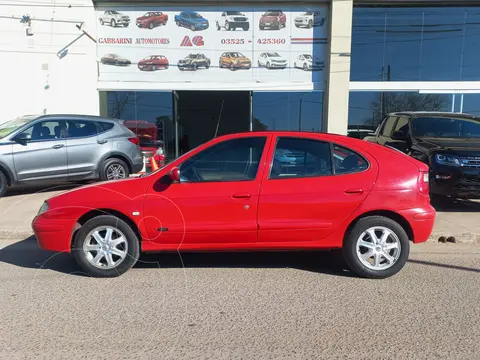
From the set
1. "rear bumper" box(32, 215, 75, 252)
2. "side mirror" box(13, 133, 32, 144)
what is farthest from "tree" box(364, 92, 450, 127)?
"rear bumper" box(32, 215, 75, 252)

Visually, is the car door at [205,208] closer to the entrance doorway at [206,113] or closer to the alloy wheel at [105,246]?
the alloy wheel at [105,246]

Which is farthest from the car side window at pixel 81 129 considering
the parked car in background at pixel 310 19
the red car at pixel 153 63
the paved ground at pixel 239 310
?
the parked car in background at pixel 310 19

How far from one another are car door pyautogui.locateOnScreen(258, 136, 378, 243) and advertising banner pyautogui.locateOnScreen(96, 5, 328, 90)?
342 inches

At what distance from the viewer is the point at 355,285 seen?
439 centimetres

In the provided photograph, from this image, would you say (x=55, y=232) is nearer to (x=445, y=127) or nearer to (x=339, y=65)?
(x=445, y=127)

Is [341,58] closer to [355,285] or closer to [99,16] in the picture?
[99,16]

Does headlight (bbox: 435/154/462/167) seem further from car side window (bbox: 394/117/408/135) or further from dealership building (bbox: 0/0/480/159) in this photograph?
dealership building (bbox: 0/0/480/159)

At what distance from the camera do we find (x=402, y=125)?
8.69 metres

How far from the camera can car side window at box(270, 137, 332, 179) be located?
4559 mm

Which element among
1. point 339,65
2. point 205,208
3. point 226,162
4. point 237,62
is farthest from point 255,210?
point 237,62

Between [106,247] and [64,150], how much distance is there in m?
4.85

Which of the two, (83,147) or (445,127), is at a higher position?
(445,127)

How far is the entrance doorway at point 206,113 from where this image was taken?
13.0 metres

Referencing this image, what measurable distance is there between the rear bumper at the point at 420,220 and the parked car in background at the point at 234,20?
9816mm
